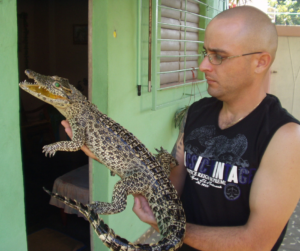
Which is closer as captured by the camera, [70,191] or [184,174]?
[184,174]

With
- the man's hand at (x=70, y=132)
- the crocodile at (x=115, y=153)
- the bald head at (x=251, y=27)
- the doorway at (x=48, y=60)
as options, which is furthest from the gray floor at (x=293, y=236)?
the doorway at (x=48, y=60)

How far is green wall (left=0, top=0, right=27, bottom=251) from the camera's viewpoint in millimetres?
1994

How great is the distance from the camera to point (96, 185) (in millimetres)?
3053

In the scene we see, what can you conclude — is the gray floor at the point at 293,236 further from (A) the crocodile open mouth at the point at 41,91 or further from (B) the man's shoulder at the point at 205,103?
(A) the crocodile open mouth at the point at 41,91

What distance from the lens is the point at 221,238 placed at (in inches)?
58.9

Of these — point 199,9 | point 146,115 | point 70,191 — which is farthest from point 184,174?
point 199,9

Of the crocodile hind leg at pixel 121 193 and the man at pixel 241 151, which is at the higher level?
the man at pixel 241 151

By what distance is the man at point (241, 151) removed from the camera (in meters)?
1.39

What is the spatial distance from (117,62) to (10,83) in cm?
120

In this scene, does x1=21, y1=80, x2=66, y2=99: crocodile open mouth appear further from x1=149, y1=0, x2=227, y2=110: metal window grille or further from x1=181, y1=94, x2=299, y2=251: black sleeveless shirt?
x1=149, y1=0, x2=227, y2=110: metal window grille

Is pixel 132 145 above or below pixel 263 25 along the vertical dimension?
below

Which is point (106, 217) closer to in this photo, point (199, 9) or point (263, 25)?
point (263, 25)

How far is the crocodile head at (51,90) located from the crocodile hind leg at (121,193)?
81cm

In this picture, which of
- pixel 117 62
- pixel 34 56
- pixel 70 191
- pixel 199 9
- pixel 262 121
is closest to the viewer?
pixel 262 121
